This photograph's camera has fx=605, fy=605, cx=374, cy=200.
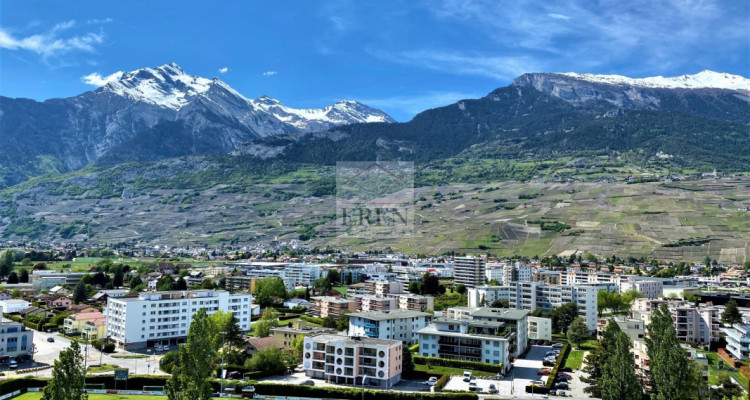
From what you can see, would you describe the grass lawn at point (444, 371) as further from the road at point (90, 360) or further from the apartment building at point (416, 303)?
the apartment building at point (416, 303)

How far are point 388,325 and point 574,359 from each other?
15.2 meters

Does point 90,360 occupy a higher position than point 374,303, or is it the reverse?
point 374,303

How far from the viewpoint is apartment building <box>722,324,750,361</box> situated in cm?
4497

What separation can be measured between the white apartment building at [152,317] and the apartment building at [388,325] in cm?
1579

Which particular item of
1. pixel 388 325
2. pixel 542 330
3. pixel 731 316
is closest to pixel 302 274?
pixel 388 325

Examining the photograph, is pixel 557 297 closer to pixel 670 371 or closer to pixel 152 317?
pixel 670 371

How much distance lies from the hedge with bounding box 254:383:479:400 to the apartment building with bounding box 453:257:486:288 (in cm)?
5457

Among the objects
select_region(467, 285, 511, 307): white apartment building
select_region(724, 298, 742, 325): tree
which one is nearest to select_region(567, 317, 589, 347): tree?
select_region(724, 298, 742, 325): tree

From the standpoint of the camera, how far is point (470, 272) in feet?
304

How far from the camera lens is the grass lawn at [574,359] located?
4598 cm

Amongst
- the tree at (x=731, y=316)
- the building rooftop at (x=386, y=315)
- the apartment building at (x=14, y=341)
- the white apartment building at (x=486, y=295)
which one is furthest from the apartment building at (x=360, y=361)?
the tree at (x=731, y=316)

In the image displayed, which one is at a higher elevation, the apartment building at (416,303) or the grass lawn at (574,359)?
the apartment building at (416,303)

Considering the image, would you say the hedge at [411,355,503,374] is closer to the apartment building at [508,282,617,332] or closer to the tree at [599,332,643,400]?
the tree at [599,332,643,400]

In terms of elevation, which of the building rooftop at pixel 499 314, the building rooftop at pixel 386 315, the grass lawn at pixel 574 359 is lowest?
the grass lawn at pixel 574 359
